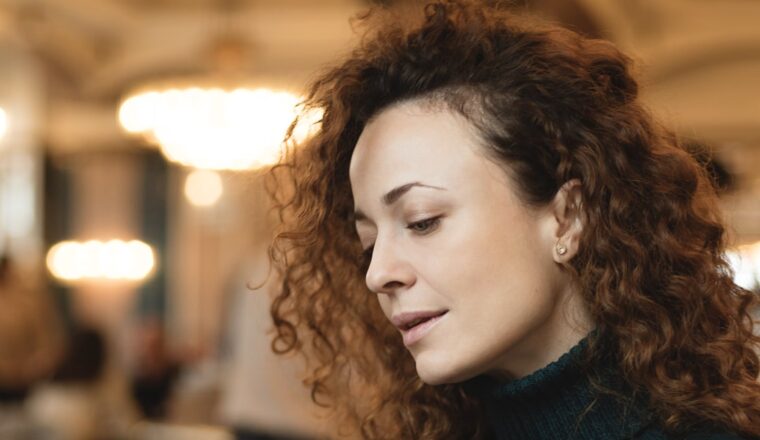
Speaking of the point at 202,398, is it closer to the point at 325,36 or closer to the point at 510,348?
the point at 325,36

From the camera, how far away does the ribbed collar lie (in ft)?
4.74

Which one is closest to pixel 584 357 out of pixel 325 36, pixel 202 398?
pixel 202 398

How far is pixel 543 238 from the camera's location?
1.46m

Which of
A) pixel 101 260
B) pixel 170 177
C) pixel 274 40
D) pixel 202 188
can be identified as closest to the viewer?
pixel 274 40

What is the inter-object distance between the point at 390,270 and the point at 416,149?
156 mm

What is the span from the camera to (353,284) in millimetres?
1849

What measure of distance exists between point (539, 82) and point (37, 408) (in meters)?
5.49

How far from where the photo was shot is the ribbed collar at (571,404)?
4.74 feet

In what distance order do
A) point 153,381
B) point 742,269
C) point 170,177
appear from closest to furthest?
point 742,269
point 153,381
point 170,177

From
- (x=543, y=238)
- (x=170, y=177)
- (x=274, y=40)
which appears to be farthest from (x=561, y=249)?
(x=170, y=177)

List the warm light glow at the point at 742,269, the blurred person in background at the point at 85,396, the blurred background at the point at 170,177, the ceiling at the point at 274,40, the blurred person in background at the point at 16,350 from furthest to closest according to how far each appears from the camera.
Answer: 1. the ceiling at the point at 274,40
2. the blurred person in background at the point at 16,350
3. the blurred person in background at the point at 85,396
4. the blurred background at the point at 170,177
5. the warm light glow at the point at 742,269

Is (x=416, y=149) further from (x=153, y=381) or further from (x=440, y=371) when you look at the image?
(x=153, y=381)

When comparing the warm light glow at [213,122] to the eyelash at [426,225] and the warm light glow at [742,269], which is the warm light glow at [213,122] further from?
the eyelash at [426,225]

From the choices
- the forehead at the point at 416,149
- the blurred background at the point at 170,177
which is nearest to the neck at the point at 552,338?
the forehead at the point at 416,149
